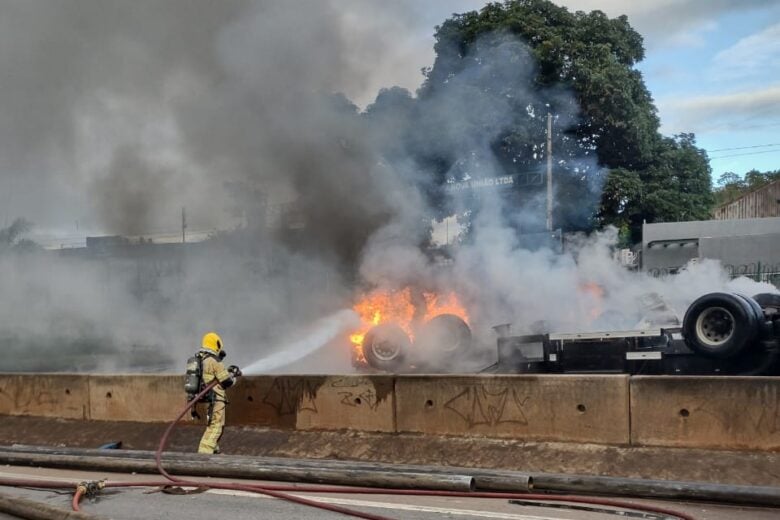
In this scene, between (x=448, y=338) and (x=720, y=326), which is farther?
(x=448, y=338)

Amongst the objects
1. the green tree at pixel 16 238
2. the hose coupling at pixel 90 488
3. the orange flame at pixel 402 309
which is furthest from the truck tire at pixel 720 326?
the green tree at pixel 16 238

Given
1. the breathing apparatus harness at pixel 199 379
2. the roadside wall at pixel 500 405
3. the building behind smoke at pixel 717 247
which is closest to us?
the roadside wall at pixel 500 405

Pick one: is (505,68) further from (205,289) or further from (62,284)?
(62,284)

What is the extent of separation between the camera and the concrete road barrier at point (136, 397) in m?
8.72

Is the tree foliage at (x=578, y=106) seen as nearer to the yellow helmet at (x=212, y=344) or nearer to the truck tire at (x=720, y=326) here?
the truck tire at (x=720, y=326)

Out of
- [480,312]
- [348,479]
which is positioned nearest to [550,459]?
[348,479]

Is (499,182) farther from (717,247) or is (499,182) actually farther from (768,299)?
(768,299)

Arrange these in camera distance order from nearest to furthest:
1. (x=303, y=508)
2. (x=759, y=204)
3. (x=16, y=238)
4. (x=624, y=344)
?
1. (x=303, y=508)
2. (x=624, y=344)
3. (x=16, y=238)
4. (x=759, y=204)

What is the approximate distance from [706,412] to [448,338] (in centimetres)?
574

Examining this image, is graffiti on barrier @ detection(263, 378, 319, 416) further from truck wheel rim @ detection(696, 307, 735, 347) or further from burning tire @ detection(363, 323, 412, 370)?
truck wheel rim @ detection(696, 307, 735, 347)

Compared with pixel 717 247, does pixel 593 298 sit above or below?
below

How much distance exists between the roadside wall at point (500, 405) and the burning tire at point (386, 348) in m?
3.48

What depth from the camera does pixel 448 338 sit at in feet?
37.9

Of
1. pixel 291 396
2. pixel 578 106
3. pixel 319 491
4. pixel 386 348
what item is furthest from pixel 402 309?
pixel 578 106
